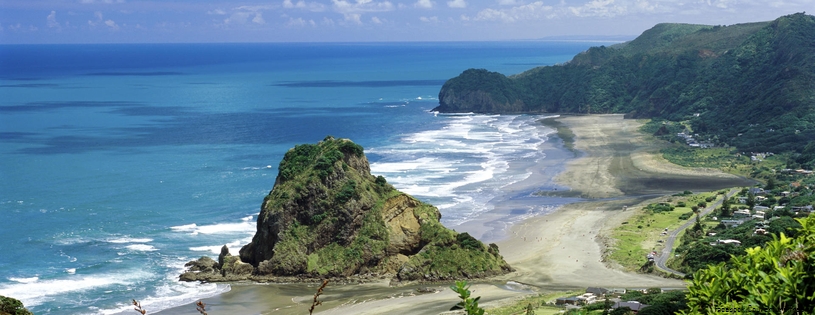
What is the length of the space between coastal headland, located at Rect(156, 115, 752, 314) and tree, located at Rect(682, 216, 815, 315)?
110 feet

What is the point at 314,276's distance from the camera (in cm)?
6109

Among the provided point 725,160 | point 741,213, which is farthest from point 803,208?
point 725,160

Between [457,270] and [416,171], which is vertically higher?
[416,171]

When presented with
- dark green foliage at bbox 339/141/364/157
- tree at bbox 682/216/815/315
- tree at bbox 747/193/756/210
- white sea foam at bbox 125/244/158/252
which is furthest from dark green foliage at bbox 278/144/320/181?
tree at bbox 682/216/815/315

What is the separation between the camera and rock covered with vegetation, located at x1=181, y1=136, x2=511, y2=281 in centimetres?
6109

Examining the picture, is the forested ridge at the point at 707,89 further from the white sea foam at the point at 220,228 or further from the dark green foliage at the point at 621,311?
the dark green foliage at the point at 621,311

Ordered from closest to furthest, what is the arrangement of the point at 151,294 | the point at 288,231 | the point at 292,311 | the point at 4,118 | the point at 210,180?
the point at 292,311 < the point at 151,294 < the point at 288,231 < the point at 210,180 < the point at 4,118

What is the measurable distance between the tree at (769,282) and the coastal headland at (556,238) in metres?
33.6

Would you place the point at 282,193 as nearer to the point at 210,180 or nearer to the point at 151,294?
the point at 151,294

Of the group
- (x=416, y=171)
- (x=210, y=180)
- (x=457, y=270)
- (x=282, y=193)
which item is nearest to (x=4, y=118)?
(x=210, y=180)

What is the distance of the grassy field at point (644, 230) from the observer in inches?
2589

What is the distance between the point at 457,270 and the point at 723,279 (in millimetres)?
41587

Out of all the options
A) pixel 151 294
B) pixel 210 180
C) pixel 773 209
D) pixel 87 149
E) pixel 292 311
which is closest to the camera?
pixel 292 311

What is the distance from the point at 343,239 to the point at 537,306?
16.7 meters
